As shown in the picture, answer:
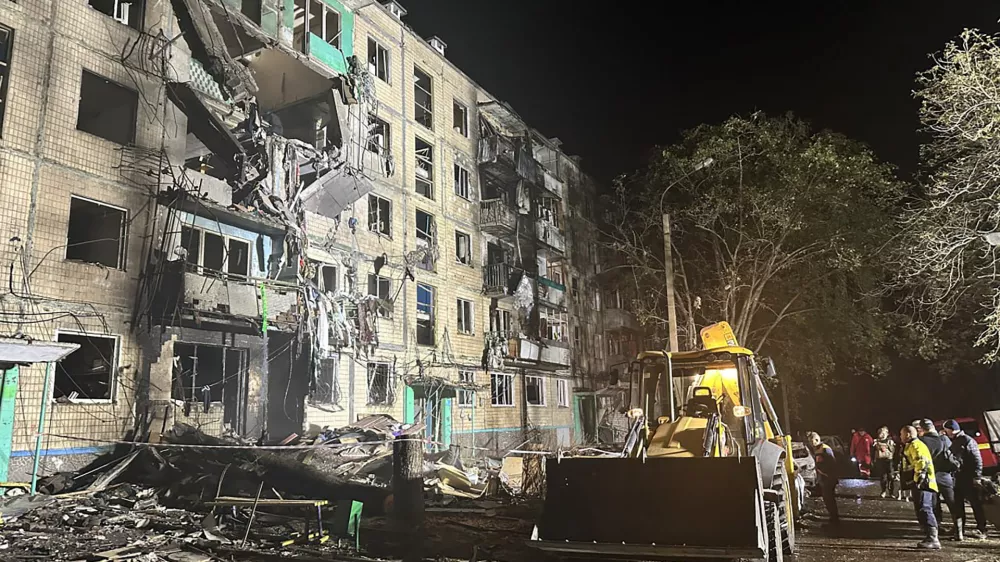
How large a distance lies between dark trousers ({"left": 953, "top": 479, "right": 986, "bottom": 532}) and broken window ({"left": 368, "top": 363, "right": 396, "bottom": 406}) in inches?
606

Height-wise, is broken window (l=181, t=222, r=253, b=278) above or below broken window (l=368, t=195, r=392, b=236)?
below

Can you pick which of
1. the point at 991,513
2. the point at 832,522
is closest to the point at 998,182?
the point at 991,513

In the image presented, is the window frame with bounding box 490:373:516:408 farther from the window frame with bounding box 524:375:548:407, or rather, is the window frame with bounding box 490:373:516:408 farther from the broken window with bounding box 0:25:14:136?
the broken window with bounding box 0:25:14:136

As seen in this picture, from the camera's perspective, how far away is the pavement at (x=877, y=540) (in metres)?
9.02

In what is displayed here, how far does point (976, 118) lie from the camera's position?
1283 centimetres

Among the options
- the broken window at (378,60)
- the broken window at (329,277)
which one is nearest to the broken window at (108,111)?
the broken window at (329,277)

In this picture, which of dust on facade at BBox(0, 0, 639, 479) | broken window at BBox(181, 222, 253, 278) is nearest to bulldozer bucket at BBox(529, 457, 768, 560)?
dust on facade at BBox(0, 0, 639, 479)

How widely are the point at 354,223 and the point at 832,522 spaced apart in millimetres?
15739

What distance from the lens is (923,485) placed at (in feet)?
31.6

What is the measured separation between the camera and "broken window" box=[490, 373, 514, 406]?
2673cm

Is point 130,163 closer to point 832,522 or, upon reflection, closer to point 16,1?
point 16,1

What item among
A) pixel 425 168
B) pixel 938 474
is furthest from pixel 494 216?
pixel 938 474

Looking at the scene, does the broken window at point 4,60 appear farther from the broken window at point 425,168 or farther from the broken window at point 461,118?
the broken window at point 461,118

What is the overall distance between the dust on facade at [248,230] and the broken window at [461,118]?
0.16m
